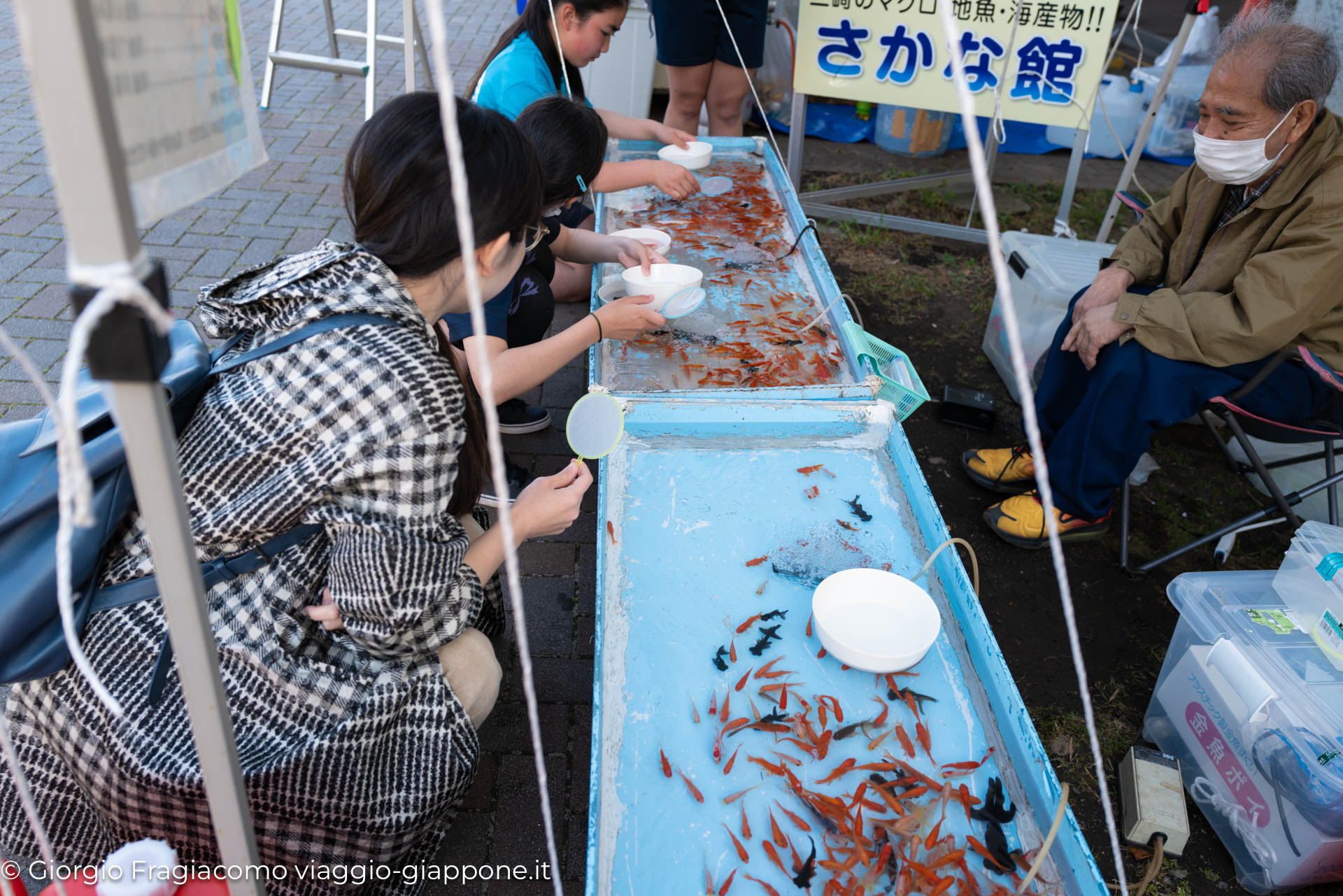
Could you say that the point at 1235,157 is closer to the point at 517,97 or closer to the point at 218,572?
the point at 517,97

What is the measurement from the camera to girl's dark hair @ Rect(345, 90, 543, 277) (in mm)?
1517

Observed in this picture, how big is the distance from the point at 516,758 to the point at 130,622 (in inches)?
42.9

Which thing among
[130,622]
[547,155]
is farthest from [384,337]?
[547,155]

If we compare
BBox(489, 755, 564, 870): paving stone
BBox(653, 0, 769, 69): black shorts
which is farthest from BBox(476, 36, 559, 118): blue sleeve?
BBox(489, 755, 564, 870): paving stone

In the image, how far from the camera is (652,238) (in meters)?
3.07

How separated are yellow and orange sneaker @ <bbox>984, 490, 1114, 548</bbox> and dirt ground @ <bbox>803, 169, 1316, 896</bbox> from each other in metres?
0.06

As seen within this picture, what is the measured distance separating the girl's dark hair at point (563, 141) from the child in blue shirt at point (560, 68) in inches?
14.2

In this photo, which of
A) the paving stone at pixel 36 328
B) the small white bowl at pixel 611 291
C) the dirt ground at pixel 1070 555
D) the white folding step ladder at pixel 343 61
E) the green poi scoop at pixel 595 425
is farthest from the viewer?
the white folding step ladder at pixel 343 61

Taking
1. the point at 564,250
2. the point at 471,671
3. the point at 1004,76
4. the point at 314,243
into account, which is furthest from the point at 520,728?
the point at 1004,76

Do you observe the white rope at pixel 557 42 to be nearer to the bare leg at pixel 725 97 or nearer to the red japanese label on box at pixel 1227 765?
the bare leg at pixel 725 97

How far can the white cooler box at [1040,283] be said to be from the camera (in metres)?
3.51

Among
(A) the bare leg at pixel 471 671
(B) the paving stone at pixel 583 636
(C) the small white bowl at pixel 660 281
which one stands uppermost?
(C) the small white bowl at pixel 660 281

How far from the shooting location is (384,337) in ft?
4.85

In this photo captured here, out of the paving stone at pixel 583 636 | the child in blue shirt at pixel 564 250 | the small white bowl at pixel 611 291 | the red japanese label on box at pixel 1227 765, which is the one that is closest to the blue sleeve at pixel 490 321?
the child in blue shirt at pixel 564 250
